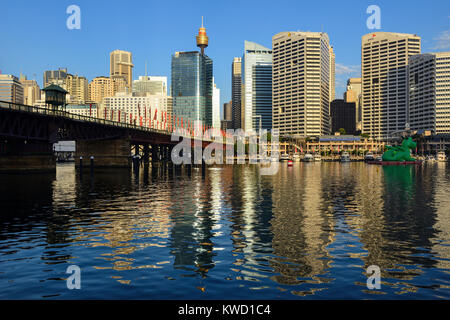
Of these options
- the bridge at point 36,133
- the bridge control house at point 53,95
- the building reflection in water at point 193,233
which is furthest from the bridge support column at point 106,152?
the building reflection in water at point 193,233

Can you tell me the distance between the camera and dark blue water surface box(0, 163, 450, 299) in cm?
1437

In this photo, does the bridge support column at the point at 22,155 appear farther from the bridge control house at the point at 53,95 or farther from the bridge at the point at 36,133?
the bridge control house at the point at 53,95

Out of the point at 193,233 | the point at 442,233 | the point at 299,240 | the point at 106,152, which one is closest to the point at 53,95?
the point at 106,152

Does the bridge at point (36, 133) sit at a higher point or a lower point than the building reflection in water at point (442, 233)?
higher

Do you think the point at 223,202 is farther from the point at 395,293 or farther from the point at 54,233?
the point at 395,293

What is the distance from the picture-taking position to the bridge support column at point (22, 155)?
8681cm

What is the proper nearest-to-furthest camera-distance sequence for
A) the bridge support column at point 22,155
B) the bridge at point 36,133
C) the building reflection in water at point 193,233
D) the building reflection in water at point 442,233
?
the building reflection in water at point 193,233
the building reflection in water at point 442,233
the bridge at point 36,133
the bridge support column at point 22,155

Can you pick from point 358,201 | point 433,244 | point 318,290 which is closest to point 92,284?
point 318,290

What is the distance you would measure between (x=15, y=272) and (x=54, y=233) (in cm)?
794

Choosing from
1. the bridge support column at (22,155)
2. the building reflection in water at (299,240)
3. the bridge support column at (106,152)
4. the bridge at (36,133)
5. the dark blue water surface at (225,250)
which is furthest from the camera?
the bridge support column at (106,152)

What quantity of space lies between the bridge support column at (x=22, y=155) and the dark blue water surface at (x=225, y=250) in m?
56.2

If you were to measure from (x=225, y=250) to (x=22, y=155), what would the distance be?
81475 millimetres

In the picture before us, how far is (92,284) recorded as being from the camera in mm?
14938
